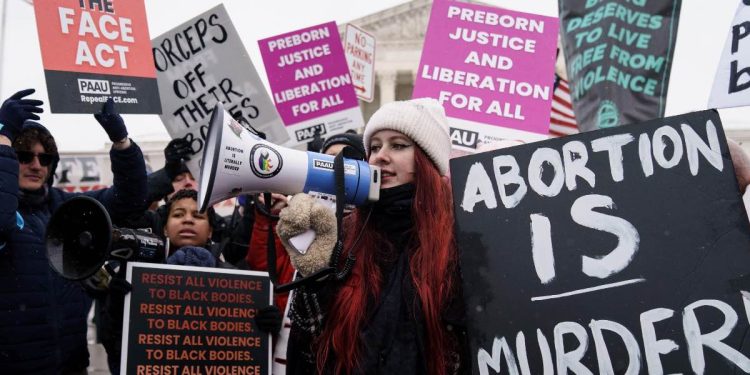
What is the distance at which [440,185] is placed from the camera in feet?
6.82

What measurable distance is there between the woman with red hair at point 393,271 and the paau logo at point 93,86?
63.9 inches

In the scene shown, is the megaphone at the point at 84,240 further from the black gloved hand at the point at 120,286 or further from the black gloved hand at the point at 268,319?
the black gloved hand at the point at 268,319

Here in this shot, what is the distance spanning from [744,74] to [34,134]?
302cm

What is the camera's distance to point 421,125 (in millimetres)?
2098

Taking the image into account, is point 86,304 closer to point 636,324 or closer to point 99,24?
point 99,24

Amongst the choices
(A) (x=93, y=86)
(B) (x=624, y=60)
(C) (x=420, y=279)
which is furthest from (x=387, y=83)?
(C) (x=420, y=279)

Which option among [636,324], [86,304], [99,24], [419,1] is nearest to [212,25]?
[99,24]

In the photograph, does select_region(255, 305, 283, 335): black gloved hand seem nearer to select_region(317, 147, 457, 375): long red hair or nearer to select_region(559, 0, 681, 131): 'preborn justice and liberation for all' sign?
select_region(317, 147, 457, 375): long red hair

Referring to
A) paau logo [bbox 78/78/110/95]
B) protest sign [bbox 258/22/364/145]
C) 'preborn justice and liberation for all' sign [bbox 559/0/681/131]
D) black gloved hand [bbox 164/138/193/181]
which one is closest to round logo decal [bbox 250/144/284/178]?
paau logo [bbox 78/78/110/95]

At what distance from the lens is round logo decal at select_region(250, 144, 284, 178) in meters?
1.90

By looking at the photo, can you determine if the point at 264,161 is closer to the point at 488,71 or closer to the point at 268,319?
the point at 268,319

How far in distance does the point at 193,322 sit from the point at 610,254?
5.10 ft

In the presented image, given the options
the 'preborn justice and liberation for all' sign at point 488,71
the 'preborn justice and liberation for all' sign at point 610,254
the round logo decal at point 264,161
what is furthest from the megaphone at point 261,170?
the 'preborn justice and liberation for all' sign at point 488,71

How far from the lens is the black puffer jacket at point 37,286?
2637 mm
